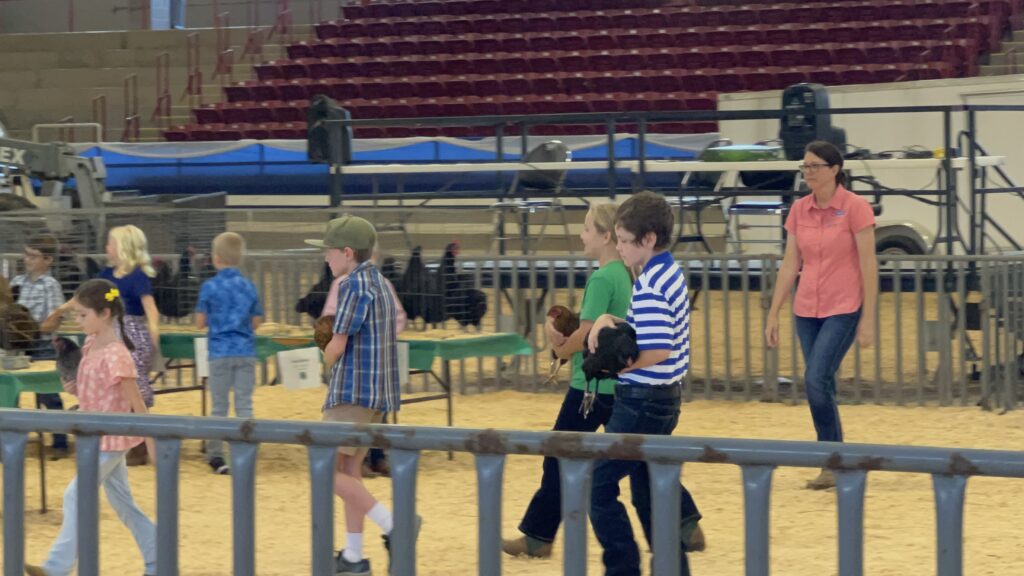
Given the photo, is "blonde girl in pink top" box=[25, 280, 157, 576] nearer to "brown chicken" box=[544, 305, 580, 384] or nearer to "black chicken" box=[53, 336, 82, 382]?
"black chicken" box=[53, 336, 82, 382]

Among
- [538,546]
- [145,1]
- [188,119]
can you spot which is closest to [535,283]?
[538,546]

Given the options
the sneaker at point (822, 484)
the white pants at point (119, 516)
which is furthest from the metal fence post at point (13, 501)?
the sneaker at point (822, 484)

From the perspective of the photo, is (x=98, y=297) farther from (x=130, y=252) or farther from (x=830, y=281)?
(x=830, y=281)

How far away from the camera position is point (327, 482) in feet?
11.9

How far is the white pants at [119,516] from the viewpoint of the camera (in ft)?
17.8

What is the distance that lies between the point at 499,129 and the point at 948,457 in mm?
9274

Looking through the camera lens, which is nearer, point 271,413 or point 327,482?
point 327,482

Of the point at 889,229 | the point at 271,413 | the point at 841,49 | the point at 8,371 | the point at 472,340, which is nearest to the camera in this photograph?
the point at 8,371

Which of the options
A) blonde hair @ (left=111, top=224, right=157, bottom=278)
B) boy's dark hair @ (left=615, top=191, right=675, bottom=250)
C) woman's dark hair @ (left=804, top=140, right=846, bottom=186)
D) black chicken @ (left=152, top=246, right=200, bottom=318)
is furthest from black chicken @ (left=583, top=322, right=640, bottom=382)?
black chicken @ (left=152, top=246, right=200, bottom=318)

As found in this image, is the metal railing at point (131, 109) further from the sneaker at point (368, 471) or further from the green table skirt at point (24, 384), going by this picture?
the sneaker at point (368, 471)

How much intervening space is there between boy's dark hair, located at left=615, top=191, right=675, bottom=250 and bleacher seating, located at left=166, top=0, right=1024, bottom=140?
1518 cm

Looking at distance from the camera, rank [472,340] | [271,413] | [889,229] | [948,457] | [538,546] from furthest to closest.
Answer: [889,229] < [271,413] < [472,340] < [538,546] < [948,457]

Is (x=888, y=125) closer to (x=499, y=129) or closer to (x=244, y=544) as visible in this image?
(x=499, y=129)

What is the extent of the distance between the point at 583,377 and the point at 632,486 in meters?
0.90
